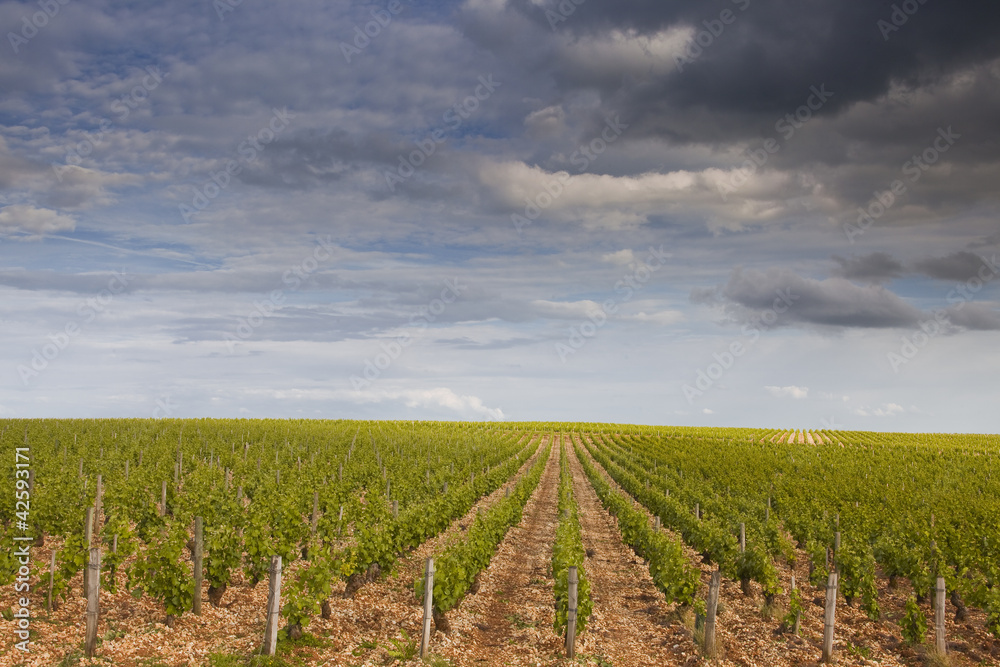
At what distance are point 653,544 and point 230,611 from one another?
1040 centimetres

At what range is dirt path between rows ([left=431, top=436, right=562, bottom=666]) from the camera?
12.1 meters

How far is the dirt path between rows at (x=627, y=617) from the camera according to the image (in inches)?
488

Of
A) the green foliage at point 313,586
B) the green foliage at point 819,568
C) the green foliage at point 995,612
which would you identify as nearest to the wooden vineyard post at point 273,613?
the green foliage at point 313,586

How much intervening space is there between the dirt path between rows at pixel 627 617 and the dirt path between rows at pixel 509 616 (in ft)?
3.38

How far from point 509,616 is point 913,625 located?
8370mm

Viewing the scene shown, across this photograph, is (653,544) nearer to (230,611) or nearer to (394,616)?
(394,616)

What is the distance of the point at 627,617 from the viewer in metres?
14.6

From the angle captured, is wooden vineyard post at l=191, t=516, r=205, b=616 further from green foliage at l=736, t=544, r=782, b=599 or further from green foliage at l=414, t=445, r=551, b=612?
green foliage at l=736, t=544, r=782, b=599

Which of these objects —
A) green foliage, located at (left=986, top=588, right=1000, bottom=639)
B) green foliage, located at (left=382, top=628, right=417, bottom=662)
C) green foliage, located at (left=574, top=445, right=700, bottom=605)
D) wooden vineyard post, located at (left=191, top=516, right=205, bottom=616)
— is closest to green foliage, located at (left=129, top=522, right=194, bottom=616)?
wooden vineyard post, located at (left=191, top=516, right=205, bottom=616)

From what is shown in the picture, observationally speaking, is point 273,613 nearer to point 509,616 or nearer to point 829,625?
→ point 509,616

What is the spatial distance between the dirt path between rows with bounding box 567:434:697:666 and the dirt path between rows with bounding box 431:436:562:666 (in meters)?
1.03

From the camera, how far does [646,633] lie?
13.6m

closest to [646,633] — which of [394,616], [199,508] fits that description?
[394,616]

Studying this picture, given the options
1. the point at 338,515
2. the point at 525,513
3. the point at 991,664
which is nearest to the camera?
the point at 991,664
